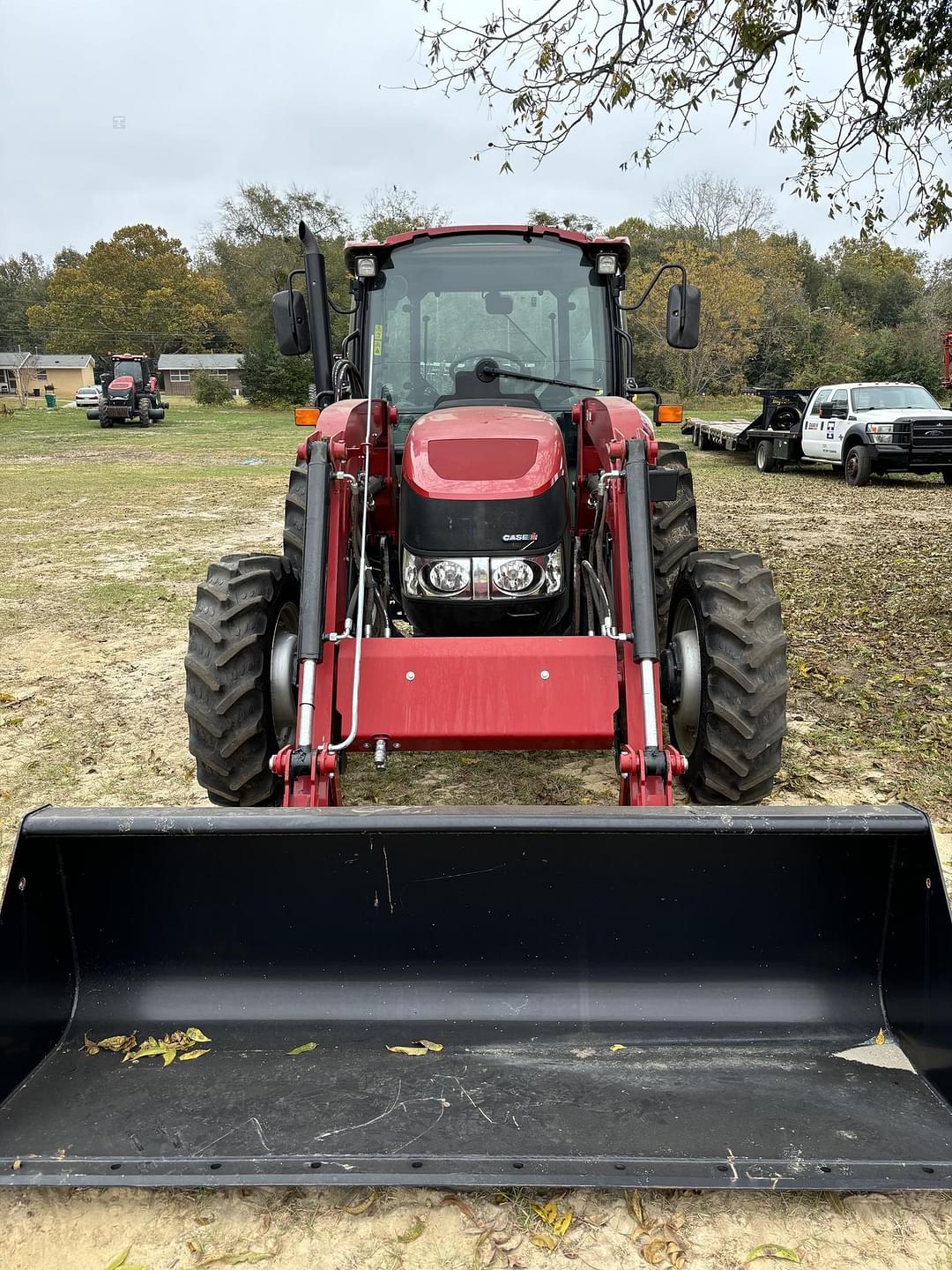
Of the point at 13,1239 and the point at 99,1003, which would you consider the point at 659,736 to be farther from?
the point at 13,1239

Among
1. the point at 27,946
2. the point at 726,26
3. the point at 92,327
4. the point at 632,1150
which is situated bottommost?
the point at 632,1150

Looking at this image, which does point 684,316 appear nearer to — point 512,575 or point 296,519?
point 512,575

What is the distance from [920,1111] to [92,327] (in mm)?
73558

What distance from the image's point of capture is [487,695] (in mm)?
3393

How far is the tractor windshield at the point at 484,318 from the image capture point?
4742 millimetres

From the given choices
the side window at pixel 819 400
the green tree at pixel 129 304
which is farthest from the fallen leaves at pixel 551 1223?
the green tree at pixel 129 304

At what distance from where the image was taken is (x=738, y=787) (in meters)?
3.53

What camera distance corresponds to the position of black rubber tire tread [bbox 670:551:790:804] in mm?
3443

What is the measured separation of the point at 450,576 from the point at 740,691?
1147 millimetres

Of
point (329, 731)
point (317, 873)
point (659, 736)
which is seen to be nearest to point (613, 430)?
point (659, 736)

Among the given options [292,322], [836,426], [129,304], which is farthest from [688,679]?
[129,304]

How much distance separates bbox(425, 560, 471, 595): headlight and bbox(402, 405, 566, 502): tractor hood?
250 mm

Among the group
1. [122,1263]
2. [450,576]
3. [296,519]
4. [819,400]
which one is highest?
[819,400]

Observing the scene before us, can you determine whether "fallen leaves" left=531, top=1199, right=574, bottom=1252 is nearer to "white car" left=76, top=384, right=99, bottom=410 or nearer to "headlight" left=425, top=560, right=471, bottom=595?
"headlight" left=425, top=560, right=471, bottom=595
